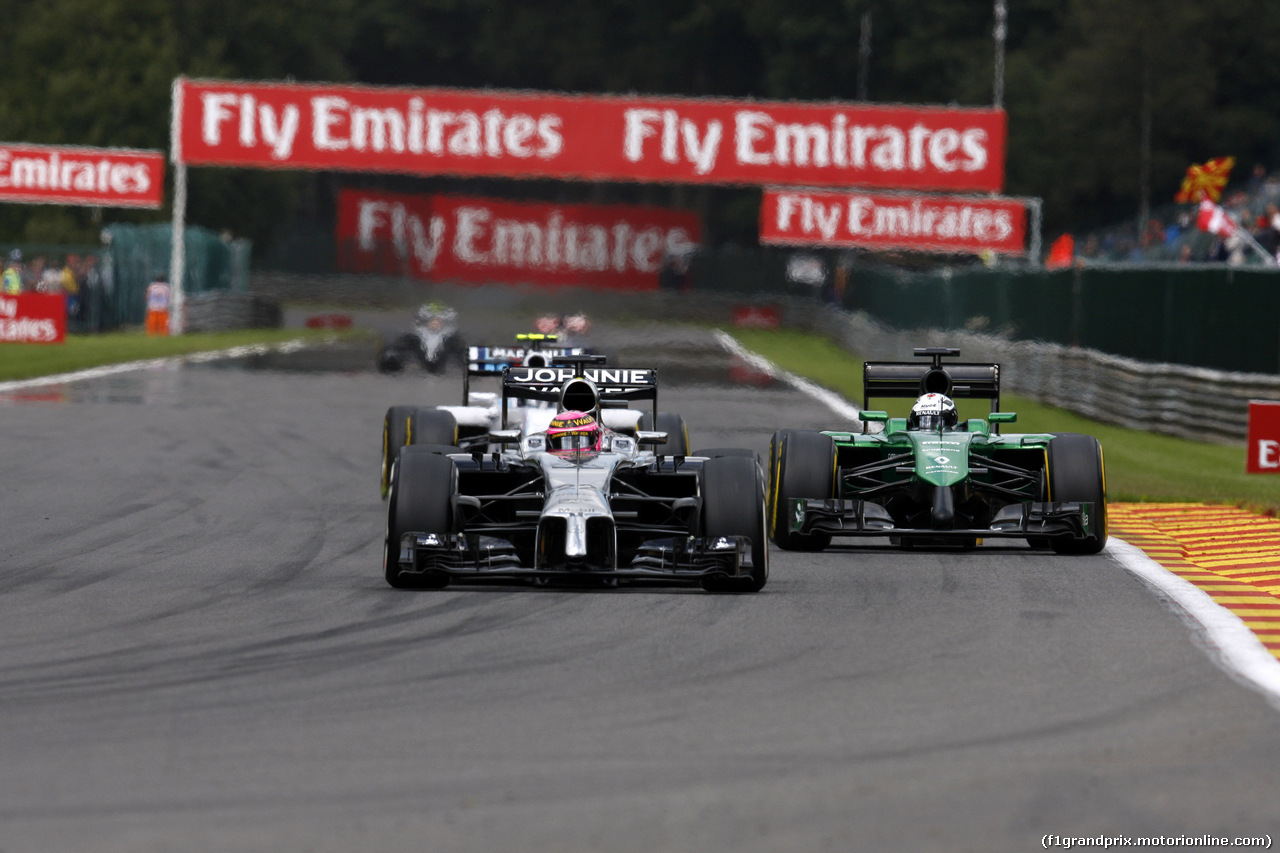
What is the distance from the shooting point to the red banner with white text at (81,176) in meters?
51.2

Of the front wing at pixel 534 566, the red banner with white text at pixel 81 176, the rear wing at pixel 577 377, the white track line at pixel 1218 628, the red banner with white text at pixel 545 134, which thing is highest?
the red banner with white text at pixel 545 134

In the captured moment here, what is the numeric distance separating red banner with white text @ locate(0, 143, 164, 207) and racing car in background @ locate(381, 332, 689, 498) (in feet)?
118

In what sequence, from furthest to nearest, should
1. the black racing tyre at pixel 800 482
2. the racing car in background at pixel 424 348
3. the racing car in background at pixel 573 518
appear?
the racing car in background at pixel 424 348 → the black racing tyre at pixel 800 482 → the racing car in background at pixel 573 518

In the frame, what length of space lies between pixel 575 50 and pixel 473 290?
2798 centimetres

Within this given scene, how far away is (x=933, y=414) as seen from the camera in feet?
44.8

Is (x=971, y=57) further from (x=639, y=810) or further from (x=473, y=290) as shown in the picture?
(x=639, y=810)

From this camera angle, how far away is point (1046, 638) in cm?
977

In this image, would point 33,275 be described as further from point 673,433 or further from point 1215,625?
point 1215,625

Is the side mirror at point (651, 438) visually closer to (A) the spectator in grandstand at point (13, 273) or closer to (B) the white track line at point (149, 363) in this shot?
(B) the white track line at point (149, 363)

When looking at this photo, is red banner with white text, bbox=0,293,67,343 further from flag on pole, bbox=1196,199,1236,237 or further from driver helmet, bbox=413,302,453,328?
flag on pole, bbox=1196,199,1236,237

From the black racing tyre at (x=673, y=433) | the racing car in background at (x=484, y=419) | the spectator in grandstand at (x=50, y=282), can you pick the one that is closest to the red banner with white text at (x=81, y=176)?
the spectator in grandstand at (x=50, y=282)

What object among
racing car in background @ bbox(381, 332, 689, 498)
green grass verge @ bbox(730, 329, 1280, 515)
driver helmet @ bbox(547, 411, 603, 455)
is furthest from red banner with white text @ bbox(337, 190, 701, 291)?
driver helmet @ bbox(547, 411, 603, 455)

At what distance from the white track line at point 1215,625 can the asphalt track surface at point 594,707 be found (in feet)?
0.35

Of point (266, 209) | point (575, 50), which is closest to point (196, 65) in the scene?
point (266, 209)
